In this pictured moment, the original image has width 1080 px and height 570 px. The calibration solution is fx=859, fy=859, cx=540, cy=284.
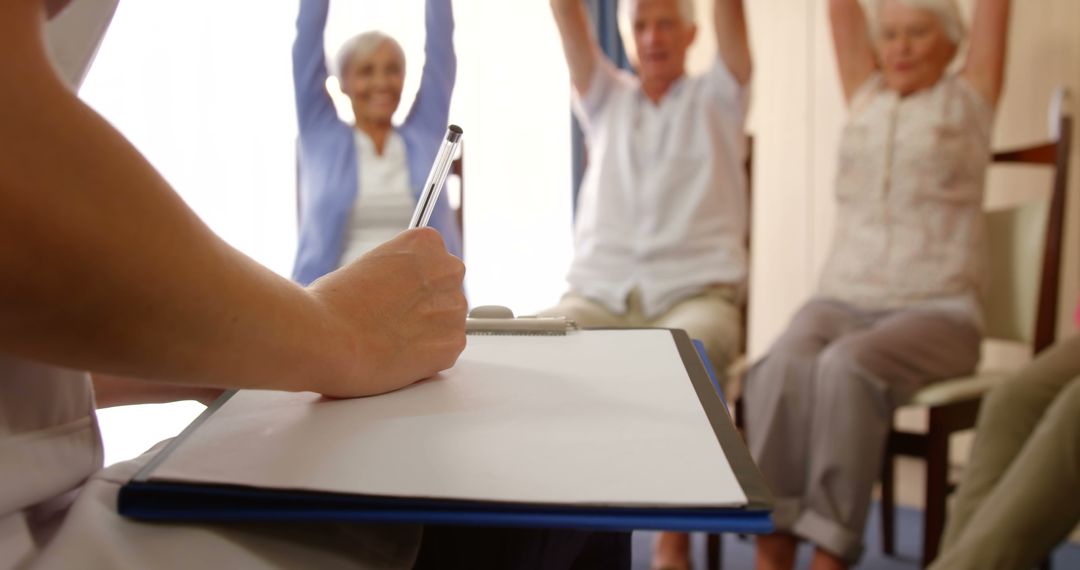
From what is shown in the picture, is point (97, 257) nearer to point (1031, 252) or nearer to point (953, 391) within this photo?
point (953, 391)

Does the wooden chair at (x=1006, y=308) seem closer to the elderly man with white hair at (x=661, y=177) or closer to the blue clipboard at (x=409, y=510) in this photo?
the elderly man with white hair at (x=661, y=177)

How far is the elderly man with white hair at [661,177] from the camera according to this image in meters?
1.85

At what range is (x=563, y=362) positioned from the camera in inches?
22.8

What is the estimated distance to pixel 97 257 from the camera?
0.28 metres

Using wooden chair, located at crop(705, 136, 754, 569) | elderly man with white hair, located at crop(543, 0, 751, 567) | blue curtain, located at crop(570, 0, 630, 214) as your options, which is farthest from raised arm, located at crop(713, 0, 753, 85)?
blue curtain, located at crop(570, 0, 630, 214)

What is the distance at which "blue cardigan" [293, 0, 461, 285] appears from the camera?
2066mm

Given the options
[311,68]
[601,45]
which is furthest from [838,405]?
[601,45]

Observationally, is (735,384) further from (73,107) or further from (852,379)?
(73,107)

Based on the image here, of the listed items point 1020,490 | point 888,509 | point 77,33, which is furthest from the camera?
point 888,509

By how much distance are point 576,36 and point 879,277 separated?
0.89 metres

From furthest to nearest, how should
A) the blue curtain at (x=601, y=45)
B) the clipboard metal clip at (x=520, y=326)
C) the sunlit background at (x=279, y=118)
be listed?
the blue curtain at (x=601, y=45), the sunlit background at (x=279, y=118), the clipboard metal clip at (x=520, y=326)

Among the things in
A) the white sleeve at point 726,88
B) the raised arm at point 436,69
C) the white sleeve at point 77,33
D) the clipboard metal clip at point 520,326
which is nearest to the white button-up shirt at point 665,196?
the white sleeve at point 726,88

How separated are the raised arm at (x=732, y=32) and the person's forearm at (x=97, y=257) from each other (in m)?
1.78

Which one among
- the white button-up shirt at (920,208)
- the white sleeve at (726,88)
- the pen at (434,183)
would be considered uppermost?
the white sleeve at (726,88)
